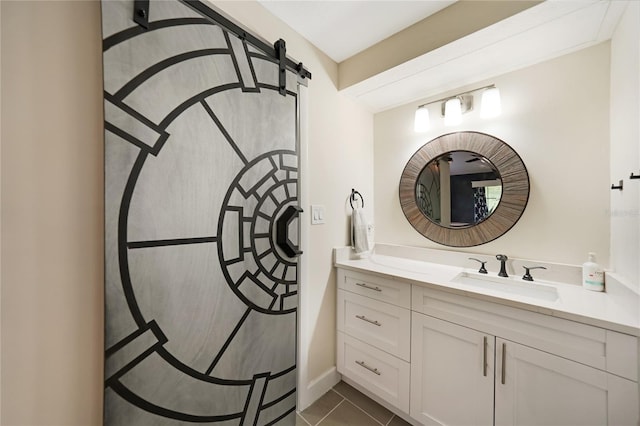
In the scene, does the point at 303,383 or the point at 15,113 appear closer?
the point at 15,113

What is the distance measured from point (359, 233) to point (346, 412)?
115 cm

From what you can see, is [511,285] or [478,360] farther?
[511,285]

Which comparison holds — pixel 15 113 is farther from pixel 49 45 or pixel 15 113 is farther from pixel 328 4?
pixel 328 4

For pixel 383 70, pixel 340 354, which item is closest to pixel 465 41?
pixel 383 70

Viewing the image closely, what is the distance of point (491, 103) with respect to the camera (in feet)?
5.02

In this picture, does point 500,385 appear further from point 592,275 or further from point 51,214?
point 51,214

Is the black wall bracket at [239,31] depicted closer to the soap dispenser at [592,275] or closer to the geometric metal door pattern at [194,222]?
the geometric metal door pattern at [194,222]

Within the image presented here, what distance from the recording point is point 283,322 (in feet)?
4.47

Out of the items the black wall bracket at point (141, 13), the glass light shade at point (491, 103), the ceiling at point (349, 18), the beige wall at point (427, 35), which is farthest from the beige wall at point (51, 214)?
the glass light shade at point (491, 103)

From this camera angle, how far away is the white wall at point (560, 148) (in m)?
1.29

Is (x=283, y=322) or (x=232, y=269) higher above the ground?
(x=232, y=269)

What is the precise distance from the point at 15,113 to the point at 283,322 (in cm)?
132

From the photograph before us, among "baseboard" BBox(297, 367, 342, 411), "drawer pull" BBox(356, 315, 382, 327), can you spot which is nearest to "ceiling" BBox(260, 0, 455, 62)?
"drawer pull" BBox(356, 315, 382, 327)

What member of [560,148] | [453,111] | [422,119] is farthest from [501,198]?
[422,119]
